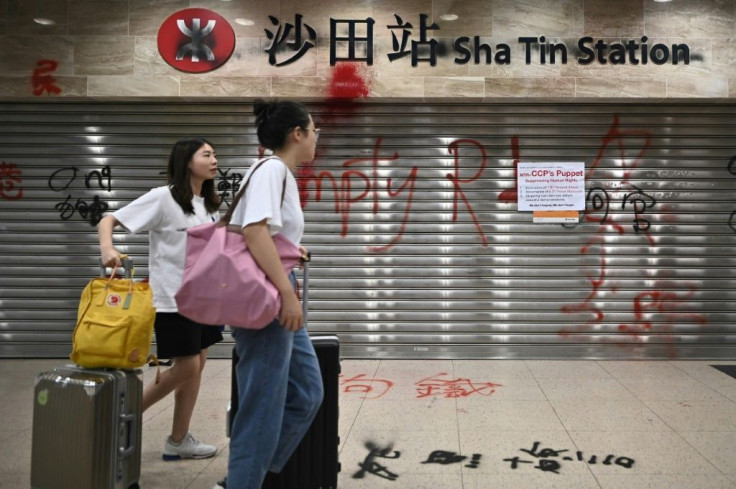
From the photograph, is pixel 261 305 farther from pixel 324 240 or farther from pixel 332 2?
pixel 332 2

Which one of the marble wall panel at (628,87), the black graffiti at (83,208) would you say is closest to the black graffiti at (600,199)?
the marble wall panel at (628,87)

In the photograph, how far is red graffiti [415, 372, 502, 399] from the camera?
486 cm

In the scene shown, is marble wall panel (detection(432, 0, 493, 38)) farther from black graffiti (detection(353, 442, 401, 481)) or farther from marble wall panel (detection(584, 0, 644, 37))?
black graffiti (detection(353, 442, 401, 481))

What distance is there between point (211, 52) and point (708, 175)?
5030mm

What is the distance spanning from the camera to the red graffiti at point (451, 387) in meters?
4.86

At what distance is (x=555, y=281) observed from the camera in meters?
6.20

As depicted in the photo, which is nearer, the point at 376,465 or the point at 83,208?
the point at 376,465

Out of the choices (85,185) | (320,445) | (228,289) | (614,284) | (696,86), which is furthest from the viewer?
(85,185)

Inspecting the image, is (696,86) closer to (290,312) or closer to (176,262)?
(176,262)

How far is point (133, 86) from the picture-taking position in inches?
236

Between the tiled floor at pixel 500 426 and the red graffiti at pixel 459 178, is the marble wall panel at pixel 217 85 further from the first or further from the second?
the tiled floor at pixel 500 426

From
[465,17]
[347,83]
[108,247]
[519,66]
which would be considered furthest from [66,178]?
[519,66]

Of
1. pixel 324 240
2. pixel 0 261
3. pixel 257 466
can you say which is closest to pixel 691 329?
pixel 324 240

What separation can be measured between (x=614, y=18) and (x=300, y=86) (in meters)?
3.10
